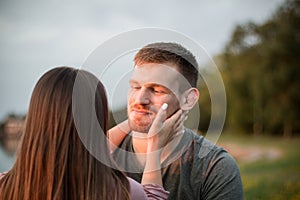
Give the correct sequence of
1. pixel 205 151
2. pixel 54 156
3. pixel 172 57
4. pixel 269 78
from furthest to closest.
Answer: pixel 269 78 → pixel 172 57 → pixel 205 151 → pixel 54 156

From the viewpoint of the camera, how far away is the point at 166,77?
11.5 feet

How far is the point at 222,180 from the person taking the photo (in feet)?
10.9

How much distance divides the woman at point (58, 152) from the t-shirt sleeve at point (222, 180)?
883 millimetres

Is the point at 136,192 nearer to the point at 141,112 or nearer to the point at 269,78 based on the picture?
the point at 141,112

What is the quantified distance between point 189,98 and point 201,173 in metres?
0.58

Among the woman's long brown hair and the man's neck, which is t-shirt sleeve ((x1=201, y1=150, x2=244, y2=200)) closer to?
the man's neck

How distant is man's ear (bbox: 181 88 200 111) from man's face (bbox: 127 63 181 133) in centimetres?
8

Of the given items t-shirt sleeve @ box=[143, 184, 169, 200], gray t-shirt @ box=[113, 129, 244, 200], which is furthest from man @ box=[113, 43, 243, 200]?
t-shirt sleeve @ box=[143, 184, 169, 200]

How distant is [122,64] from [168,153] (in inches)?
27.7

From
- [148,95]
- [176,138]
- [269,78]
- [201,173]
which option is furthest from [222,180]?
[269,78]

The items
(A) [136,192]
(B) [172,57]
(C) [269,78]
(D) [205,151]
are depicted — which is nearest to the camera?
(A) [136,192]

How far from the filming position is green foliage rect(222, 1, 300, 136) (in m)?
33.1

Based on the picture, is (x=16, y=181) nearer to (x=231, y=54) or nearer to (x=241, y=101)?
(x=241, y=101)

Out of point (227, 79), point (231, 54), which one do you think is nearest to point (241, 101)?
point (227, 79)
